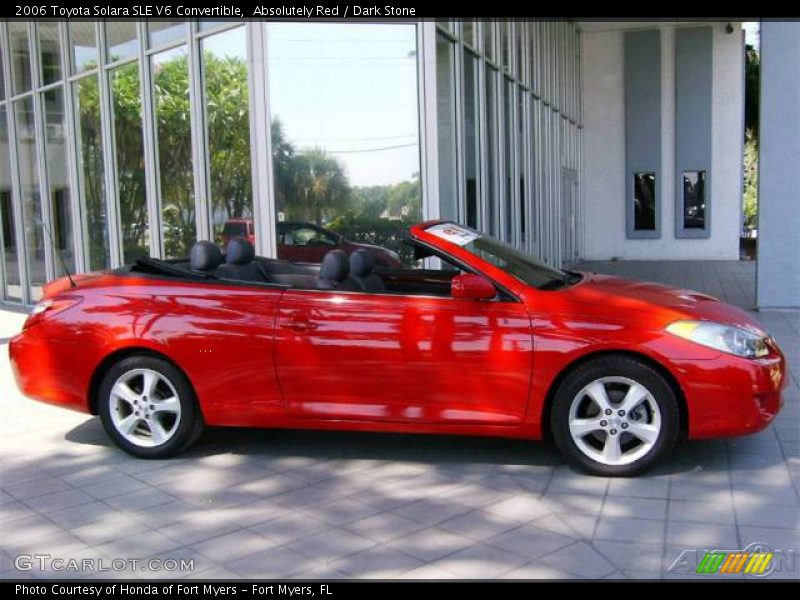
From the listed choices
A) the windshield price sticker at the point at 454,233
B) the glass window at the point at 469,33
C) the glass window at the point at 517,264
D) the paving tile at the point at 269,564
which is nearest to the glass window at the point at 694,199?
the glass window at the point at 469,33

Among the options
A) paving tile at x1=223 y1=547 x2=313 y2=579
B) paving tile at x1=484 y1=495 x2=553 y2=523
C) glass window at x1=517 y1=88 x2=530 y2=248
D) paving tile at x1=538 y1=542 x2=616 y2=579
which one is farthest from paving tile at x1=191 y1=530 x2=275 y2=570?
glass window at x1=517 y1=88 x2=530 y2=248

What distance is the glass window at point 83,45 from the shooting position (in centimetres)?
1236

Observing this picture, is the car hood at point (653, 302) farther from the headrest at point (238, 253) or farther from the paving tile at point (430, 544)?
the headrest at point (238, 253)

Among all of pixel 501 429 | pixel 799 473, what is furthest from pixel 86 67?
pixel 799 473

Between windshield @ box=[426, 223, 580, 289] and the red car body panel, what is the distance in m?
0.11

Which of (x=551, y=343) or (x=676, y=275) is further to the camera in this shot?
(x=676, y=275)

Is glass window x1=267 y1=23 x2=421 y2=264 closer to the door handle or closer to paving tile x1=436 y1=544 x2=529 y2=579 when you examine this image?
the door handle

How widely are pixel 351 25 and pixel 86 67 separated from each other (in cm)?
525

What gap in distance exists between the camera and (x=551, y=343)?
190 inches

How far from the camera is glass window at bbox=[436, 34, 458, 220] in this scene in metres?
9.58

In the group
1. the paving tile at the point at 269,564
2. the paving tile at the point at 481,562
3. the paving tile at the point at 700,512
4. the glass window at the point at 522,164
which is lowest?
the paving tile at the point at 700,512

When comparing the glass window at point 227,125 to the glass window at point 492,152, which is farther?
the glass window at point 492,152

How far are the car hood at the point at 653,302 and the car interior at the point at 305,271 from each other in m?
0.85

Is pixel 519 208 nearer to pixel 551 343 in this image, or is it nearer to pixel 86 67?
pixel 86 67
